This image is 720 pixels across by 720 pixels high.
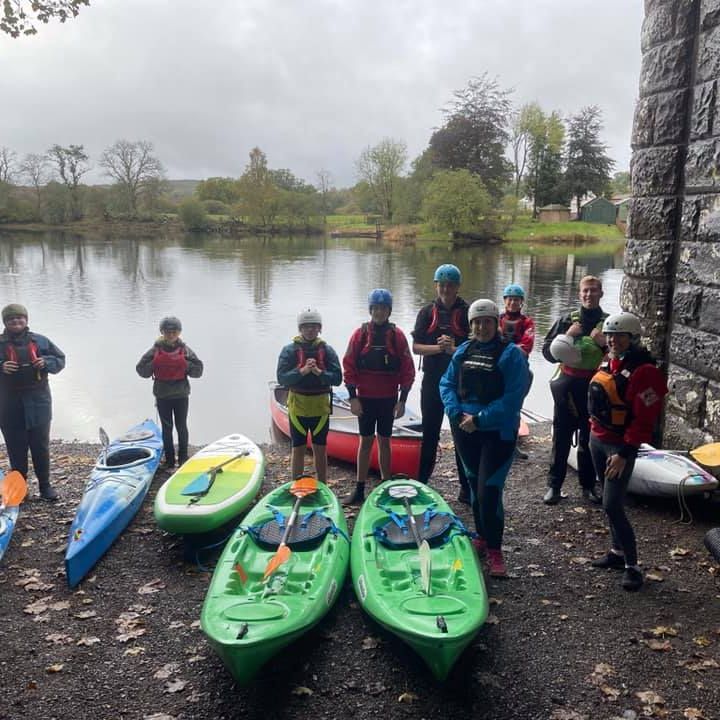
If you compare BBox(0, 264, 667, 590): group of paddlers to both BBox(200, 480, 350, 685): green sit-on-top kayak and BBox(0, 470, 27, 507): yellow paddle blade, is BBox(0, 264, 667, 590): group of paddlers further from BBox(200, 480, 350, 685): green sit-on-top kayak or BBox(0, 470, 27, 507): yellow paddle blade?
BBox(200, 480, 350, 685): green sit-on-top kayak

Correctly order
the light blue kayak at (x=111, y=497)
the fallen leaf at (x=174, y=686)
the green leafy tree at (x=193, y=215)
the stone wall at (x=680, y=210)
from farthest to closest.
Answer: the green leafy tree at (x=193, y=215)
the stone wall at (x=680, y=210)
the light blue kayak at (x=111, y=497)
the fallen leaf at (x=174, y=686)

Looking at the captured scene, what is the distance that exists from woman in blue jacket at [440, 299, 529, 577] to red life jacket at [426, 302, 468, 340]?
931mm

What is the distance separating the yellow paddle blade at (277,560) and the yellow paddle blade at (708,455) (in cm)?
321

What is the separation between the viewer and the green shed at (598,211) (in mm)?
53156

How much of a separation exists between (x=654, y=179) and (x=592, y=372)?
77.5 inches

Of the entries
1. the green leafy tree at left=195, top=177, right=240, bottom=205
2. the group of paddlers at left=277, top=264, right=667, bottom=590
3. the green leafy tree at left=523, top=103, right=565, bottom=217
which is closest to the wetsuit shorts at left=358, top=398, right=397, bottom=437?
the group of paddlers at left=277, top=264, right=667, bottom=590

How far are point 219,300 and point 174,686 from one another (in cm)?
1933

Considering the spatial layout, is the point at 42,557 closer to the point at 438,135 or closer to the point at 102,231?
the point at 438,135

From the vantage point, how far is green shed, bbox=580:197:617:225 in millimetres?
53156

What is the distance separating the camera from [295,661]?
317cm

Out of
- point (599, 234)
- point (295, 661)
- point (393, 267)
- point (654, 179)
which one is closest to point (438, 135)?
point (599, 234)

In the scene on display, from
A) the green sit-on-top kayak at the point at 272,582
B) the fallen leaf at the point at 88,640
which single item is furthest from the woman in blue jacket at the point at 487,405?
the fallen leaf at the point at 88,640

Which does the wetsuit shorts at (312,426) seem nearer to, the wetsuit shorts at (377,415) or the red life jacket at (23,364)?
the wetsuit shorts at (377,415)

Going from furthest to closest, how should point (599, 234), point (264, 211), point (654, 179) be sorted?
point (264, 211) < point (599, 234) < point (654, 179)
